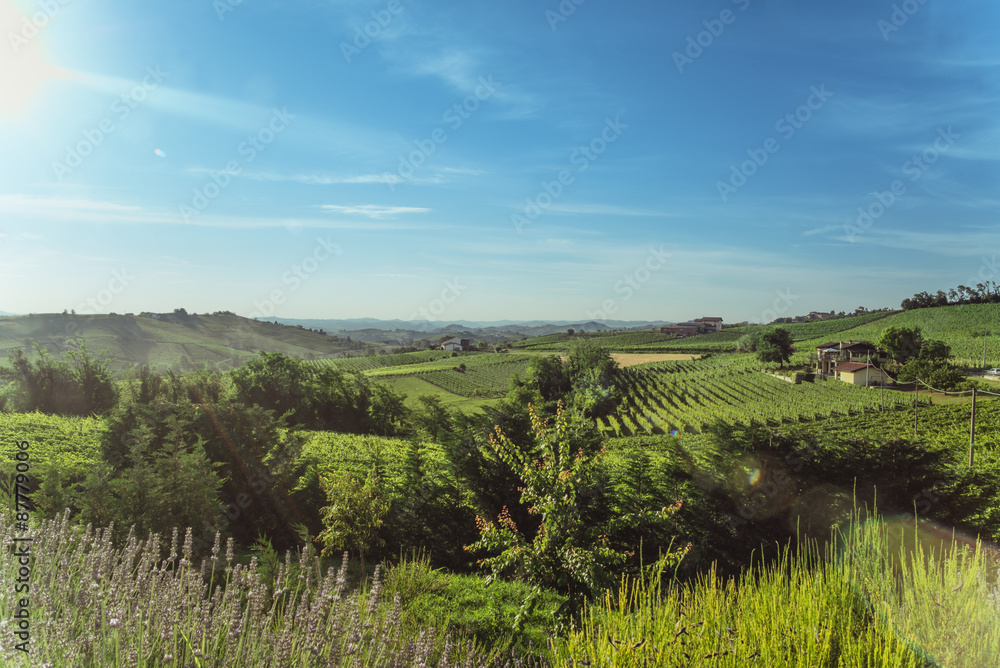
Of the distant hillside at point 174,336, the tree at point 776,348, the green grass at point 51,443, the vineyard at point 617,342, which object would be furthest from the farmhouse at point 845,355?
the distant hillside at point 174,336

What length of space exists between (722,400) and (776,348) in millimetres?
25289

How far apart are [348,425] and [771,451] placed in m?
17.2

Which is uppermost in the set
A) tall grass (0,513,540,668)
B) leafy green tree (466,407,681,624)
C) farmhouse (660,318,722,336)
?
farmhouse (660,318,722,336)

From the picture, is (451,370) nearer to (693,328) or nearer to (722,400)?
(722,400)

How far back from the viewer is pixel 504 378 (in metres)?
64.9

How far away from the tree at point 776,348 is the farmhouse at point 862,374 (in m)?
11.3

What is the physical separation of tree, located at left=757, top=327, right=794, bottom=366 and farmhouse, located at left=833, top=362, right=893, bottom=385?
11285mm

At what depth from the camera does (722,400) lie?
43031 mm

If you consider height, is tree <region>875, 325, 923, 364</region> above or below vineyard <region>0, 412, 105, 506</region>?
above

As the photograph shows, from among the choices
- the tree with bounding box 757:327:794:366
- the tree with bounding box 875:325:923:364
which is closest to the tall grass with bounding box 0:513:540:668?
the tree with bounding box 757:327:794:366

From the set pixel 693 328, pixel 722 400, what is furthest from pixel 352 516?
pixel 693 328

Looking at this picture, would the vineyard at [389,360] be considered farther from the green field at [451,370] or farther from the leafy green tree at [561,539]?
the leafy green tree at [561,539]

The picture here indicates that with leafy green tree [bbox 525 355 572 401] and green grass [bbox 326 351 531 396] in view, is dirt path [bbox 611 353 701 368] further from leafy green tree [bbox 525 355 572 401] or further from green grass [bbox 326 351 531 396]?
green grass [bbox 326 351 531 396]

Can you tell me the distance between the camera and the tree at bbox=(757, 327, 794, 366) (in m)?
62.6
